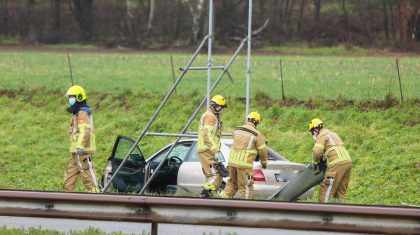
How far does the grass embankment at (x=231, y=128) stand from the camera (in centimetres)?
1967

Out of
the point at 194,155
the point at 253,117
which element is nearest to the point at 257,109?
the point at 194,155

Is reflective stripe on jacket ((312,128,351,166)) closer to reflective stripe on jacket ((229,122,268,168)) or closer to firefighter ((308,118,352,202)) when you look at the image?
firefighter ((308,118,352,202))

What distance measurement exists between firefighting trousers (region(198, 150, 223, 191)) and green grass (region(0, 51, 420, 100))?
950cm

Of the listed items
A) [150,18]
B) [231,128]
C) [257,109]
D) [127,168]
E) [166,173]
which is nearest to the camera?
[127,168]

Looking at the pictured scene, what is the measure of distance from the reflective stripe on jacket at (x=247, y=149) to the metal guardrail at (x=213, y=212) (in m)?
5.11

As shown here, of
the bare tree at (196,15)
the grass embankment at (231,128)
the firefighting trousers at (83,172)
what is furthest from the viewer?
the bare tree at (196,15)

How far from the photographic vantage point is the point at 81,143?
15750 mm

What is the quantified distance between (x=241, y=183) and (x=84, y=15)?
4429 cm

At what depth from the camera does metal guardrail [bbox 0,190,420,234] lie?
954cm

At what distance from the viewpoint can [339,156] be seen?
1520 centimetres

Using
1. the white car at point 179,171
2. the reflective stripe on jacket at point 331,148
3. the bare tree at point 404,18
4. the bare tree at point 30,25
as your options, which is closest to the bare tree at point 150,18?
the bare tree at point 30,25

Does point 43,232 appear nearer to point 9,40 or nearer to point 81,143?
point 81,143

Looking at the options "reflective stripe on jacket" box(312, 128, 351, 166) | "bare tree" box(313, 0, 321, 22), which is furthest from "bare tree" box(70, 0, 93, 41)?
"reflective stripe on jacket" box(312, 128, 351, 166)

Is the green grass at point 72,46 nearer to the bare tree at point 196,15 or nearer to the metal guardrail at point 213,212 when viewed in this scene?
the bare tree at point 196,15
